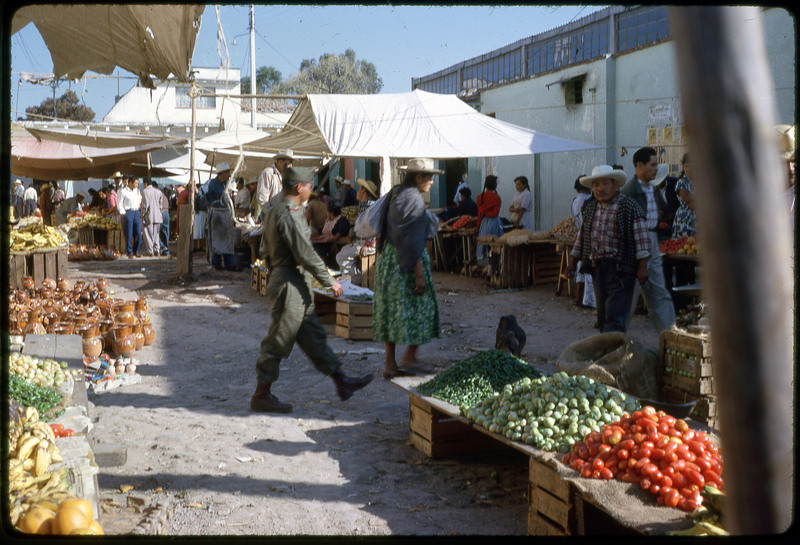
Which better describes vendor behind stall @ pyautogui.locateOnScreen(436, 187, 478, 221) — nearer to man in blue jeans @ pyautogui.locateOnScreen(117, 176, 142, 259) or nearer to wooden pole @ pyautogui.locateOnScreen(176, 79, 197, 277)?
wooden pole @ pyautogui.locateOnScreen(176, 79, 197, 277)

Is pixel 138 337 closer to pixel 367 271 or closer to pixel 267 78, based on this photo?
pixel 367 271

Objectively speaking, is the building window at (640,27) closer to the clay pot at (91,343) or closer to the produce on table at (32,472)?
the clay pot at (91,343)

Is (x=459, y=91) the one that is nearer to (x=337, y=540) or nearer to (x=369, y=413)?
(x=369, y=413)

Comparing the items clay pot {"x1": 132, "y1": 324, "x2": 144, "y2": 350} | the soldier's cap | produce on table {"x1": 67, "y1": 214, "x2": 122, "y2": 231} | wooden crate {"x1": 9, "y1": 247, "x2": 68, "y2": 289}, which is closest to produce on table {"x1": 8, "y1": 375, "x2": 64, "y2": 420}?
the soldier's cap

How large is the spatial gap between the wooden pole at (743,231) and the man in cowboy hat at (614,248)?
5.11m

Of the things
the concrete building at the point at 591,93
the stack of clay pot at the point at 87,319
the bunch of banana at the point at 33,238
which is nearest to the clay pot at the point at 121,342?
the stack of clay pot at the point at 87,319

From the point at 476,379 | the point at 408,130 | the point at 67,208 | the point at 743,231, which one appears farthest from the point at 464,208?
the point at 67,208

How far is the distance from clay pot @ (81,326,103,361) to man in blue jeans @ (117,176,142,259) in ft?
40.4

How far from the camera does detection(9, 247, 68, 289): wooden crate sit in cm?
963

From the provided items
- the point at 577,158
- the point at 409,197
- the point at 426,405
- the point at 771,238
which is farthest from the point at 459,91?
the point at 771,238

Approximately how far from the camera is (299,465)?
479 cm

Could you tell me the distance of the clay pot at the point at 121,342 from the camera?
778 centimetres

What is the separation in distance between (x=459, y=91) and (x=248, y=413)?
57.3 ft

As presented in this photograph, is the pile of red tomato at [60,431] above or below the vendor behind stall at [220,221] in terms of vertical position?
below
